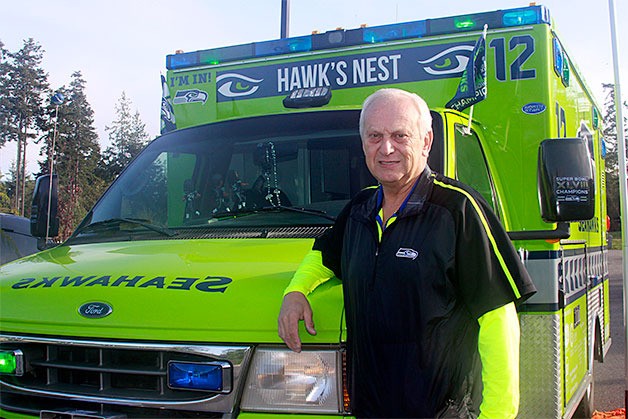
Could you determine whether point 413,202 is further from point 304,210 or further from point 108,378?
point 108,378

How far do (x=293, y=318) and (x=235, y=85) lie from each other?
3.18 metres

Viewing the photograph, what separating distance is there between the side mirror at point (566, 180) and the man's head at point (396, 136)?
111cm

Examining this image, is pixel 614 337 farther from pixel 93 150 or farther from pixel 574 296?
pixel 93 150

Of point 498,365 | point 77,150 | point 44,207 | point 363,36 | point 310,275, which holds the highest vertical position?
Answer: point 77,150

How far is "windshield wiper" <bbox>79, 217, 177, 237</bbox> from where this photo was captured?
3317 mm

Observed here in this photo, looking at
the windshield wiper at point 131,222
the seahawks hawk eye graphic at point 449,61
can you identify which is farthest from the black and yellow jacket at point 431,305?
the seahawks hawk eye graphic at point 449,61

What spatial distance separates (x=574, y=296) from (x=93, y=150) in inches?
2314

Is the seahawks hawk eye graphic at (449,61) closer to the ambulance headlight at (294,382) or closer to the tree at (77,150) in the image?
the ambulance headlight at (294,382)

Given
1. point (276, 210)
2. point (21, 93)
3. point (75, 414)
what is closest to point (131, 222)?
point (276, 210)

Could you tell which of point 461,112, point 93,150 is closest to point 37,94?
point 93,150

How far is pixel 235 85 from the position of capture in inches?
199

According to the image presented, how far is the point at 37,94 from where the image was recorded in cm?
4847

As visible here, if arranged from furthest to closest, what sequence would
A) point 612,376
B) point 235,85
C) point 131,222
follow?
point 612,376 → point 235,85 → point 131,222

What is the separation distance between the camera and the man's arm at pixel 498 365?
6.46ft
